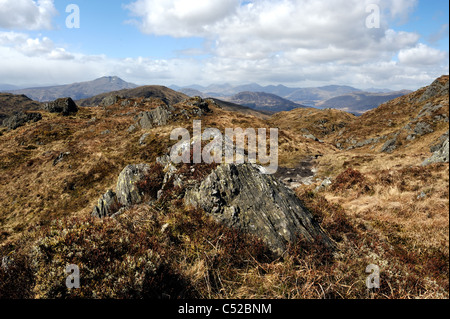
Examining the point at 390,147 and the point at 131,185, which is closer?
the point at 131,185

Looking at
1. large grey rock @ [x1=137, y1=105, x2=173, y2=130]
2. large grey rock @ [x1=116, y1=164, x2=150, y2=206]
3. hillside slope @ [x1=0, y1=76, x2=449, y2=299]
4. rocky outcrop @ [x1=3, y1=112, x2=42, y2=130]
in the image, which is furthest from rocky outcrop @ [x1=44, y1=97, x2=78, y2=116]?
large grey rock @ [x1=116, y1=164, x2=150, y2=206]

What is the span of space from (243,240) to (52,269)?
433 centimetres

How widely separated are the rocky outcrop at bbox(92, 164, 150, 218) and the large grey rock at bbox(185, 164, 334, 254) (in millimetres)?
3699

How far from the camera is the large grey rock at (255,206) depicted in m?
6.59

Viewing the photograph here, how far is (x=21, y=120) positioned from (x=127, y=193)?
7189 cm

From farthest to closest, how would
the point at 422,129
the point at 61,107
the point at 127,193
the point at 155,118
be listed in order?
the point at 61,107, the point at 155,118, the point at 422,129, the point at 127,193

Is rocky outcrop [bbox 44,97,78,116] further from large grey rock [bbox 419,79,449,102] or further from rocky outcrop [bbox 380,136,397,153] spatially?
large grey rock [bbox 419,79,449,102]

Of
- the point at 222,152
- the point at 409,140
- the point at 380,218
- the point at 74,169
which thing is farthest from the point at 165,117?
the point at 409,140

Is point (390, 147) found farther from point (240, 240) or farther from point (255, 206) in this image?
point (240, 240)

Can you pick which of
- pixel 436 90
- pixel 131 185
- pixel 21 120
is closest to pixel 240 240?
pixel 131 185

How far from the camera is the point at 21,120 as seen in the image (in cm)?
5912

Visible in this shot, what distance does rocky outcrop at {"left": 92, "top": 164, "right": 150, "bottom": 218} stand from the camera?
1025cm

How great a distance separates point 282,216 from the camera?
7.04 meters

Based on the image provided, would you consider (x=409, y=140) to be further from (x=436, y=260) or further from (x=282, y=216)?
(x=282, y=216)
